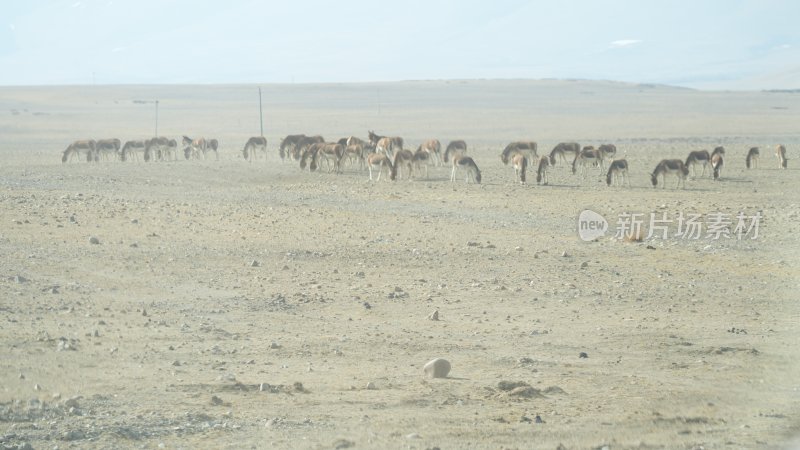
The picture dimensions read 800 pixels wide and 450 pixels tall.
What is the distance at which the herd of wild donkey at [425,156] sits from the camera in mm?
29391

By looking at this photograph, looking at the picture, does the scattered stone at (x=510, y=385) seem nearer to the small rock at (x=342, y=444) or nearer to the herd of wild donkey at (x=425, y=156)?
the small rock at (x=342, y=444)

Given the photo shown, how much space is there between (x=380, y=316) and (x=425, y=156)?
17812 mm

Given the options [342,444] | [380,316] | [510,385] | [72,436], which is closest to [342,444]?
[342,444]

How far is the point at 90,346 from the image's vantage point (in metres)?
10.7

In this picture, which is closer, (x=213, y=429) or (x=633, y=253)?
(x=213, y=429)

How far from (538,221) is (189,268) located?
8169mm

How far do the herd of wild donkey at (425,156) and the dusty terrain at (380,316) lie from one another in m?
1.25

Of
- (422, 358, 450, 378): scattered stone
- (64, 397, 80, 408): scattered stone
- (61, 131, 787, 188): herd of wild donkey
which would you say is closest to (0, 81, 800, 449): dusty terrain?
(64, 397, 80, 408): scattered stone

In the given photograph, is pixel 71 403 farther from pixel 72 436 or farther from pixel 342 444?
pixel 342 444

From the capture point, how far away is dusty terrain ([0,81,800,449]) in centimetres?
859

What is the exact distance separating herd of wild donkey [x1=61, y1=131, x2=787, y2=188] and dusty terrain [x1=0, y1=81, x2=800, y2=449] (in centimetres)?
125

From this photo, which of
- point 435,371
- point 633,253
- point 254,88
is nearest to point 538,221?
point 633,253

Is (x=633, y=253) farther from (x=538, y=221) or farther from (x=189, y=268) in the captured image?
(x=189, y=268)

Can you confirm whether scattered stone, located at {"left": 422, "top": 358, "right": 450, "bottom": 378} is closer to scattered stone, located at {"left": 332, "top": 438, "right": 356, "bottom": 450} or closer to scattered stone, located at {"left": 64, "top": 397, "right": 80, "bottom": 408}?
scattered stone, located at {"left": 332, "top": 438, "right": 356, "bottom": 450}
